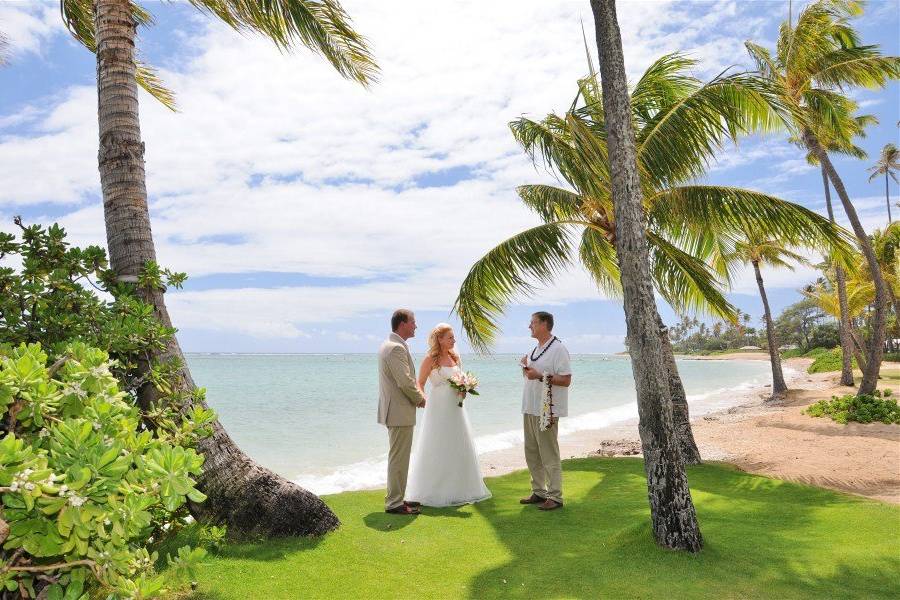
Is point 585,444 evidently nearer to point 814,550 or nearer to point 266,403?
point 814,550

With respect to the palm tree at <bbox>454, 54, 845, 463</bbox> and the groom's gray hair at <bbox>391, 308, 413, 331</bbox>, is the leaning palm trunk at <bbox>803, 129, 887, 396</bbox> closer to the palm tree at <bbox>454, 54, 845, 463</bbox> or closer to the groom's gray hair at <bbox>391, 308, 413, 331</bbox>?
the palm tree at <bbox>454, 54, 845, 463</bbox>

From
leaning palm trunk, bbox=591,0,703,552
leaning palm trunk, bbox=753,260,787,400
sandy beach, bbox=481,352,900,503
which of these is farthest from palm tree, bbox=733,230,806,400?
leaning palm trunk, bbox=591,0,703,552

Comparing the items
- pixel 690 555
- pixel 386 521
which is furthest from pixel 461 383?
pixel 690 555

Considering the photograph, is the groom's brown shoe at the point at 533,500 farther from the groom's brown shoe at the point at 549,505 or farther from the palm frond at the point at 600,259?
the palm frond at the point at 600,259

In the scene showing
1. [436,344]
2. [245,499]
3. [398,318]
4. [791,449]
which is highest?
[398,318]

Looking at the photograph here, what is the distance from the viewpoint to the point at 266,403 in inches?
1254

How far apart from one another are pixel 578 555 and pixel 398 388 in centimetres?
267

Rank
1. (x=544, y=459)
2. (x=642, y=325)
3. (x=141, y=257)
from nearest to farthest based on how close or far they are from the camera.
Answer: (x=642, y=325), (x=141, y=257), (x=544, y=459)

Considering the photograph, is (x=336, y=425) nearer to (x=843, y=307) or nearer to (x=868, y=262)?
(x=868, y=262)

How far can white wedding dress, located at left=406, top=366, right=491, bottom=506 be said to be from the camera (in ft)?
23.7

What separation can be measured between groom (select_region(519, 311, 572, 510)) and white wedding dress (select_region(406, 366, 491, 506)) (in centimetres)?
72

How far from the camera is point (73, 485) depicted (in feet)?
5.91

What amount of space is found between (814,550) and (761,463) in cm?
501

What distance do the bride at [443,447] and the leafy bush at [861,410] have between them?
41.1 ft
